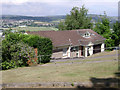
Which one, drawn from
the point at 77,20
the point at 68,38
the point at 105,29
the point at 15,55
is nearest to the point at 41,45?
the point at 15,55

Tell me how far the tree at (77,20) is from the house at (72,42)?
42.2 feet

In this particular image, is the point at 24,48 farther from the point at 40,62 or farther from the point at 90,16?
the point at 90,16

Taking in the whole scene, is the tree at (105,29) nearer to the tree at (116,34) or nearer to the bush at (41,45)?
the tree at (116,34)

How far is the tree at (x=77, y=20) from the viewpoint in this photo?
147 ft

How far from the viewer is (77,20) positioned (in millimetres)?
45625

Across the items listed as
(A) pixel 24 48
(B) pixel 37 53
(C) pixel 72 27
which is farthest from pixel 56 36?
(C) pixel 72 27

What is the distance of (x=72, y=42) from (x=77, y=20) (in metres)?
19.8

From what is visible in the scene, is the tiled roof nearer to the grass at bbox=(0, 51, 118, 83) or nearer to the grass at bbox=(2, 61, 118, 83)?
the grass at bbox=(0, 51, 118, 83)

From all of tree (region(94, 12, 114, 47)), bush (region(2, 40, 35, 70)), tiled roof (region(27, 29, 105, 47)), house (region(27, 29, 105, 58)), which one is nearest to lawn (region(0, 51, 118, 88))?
bush (region(2, 40, 35, 70))

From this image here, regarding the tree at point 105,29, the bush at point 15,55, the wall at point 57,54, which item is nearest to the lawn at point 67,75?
the bush at point 15,55

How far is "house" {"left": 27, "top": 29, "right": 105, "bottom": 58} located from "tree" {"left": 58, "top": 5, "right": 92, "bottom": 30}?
1285 centimetres

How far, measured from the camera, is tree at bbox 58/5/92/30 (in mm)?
44688

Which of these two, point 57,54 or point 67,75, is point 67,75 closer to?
point 67,75

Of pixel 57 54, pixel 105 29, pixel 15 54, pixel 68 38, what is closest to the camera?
pixel 15 54
